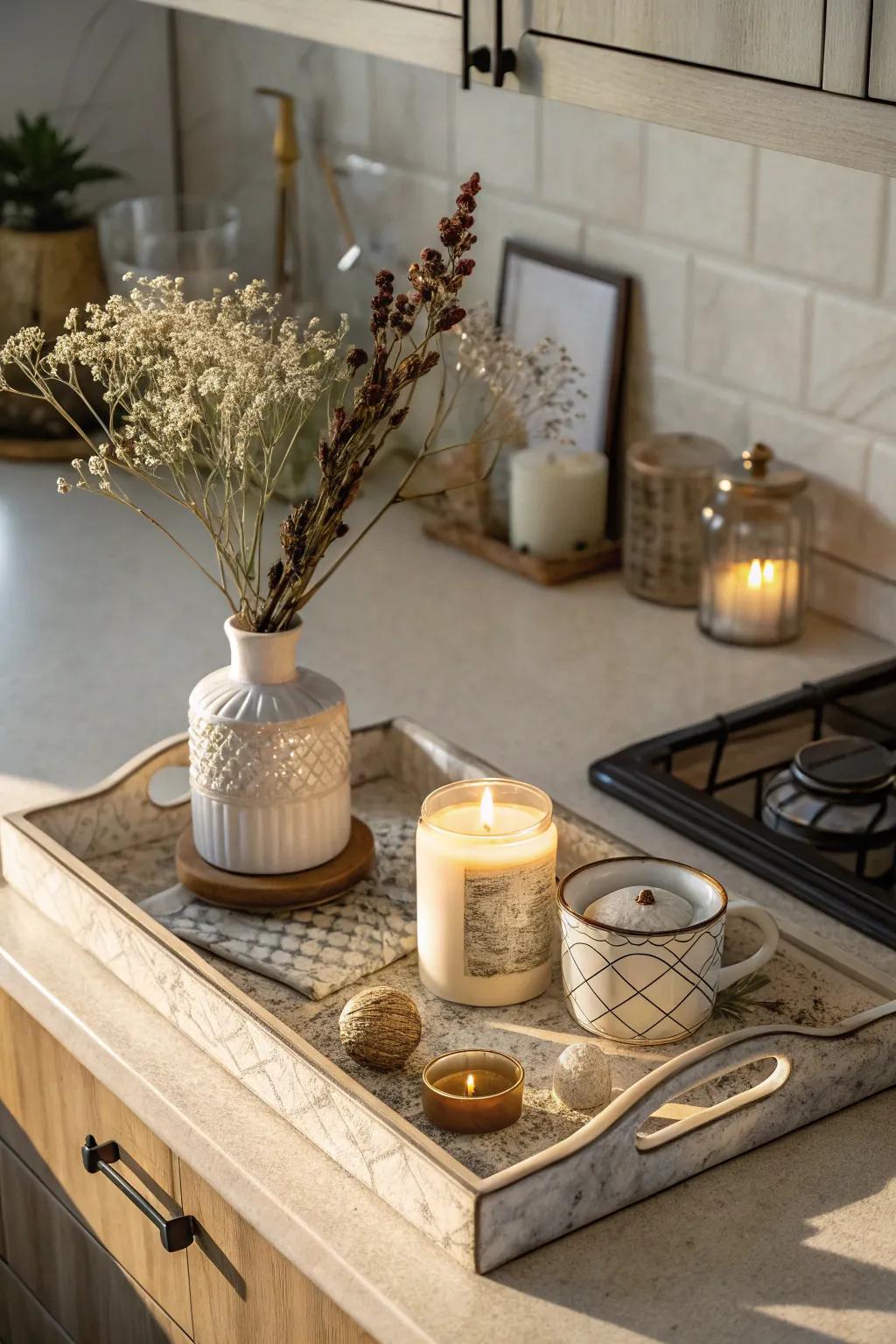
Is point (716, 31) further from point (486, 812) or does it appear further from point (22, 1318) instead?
point (22, 1318)

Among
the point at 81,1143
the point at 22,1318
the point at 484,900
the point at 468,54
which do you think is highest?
the point at 468,54

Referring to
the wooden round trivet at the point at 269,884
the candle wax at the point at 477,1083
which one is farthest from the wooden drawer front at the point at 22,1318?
the candle wax at the point at 477,1083

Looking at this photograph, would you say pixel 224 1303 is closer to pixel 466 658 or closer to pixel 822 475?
pixel 466 658

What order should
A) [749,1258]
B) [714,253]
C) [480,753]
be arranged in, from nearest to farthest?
[749,1258], [480,753], [714,253]

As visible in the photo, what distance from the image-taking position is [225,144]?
2508 millimetres

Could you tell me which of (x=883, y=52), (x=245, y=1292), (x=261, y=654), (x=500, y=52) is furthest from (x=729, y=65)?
(x=245, y=1292)

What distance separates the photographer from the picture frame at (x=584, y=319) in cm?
199

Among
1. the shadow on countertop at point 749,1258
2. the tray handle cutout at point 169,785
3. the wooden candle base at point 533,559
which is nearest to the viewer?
the shadow on countertop at point 749,1258

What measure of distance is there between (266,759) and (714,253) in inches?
36.3

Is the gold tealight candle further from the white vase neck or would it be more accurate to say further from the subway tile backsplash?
the subway tile backsplash

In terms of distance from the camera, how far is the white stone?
1.04 m

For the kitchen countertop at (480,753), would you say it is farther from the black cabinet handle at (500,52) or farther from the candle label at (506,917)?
the black cabinet handle at (500,52)

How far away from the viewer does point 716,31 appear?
1.12 m

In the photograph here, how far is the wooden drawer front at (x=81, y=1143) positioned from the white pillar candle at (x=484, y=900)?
22 cm
